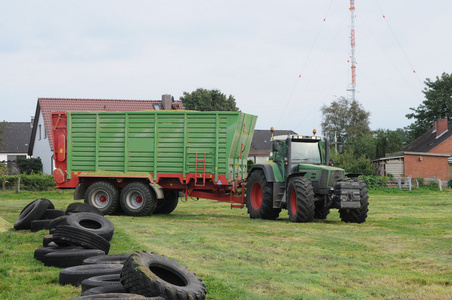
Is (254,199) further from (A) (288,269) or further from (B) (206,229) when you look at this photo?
(A) (288,269)

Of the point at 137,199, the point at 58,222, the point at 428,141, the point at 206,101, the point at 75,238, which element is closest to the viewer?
the point at 75,238

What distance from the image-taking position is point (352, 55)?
174 feet

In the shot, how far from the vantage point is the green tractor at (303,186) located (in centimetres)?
1397

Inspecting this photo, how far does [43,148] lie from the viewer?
37.3 meters

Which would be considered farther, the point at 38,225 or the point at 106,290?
the point at 38,225

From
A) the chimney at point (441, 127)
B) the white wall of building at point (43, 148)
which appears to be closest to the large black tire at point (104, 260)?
the white wall of building at point (43, 148)

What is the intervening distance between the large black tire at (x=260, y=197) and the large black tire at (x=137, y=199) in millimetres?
2851

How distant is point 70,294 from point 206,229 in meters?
6.58

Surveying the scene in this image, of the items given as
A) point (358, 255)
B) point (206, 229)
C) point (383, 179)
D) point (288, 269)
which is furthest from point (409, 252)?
point (383, 179)

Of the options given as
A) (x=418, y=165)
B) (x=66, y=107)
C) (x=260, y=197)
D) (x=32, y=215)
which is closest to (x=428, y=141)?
(x=418, y=165)

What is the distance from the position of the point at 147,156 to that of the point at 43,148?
23243mm

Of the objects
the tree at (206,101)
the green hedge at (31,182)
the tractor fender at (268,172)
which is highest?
the tree at (206,101)

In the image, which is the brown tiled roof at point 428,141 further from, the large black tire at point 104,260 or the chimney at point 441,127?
the large black tire at point 104,260

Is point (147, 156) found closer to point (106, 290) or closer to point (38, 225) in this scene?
point (38, 225)
